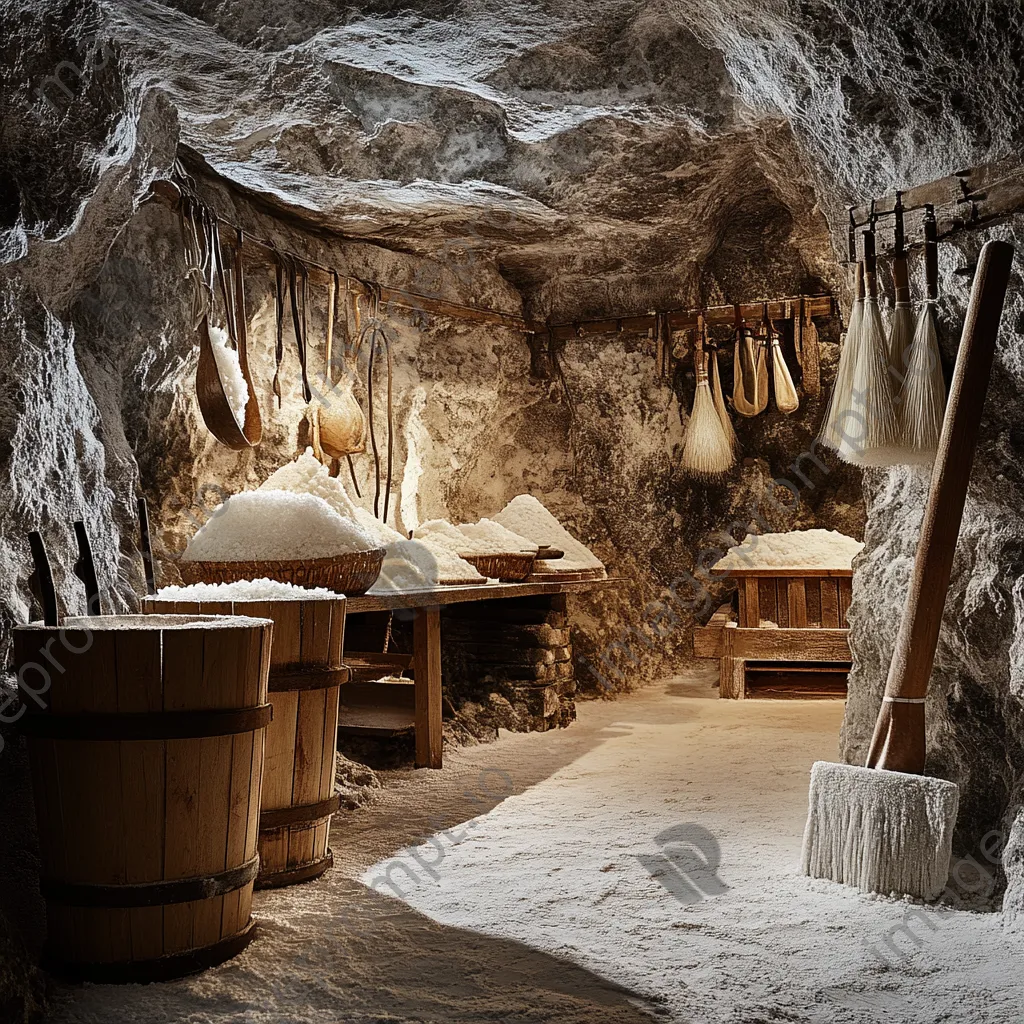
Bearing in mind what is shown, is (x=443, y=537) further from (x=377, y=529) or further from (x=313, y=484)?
(x=313, y=484)

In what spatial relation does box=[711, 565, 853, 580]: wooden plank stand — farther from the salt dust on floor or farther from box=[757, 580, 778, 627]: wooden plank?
the salt dust on floor

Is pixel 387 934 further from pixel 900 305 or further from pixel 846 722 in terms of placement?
pixel 900 305

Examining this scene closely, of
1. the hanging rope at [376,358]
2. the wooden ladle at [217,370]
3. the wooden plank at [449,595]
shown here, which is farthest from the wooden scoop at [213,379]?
the hanging rope at [376,358]

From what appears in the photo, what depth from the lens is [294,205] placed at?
5.59 meters

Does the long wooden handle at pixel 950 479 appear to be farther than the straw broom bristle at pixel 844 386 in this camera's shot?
No

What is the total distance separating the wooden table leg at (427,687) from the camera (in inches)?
197

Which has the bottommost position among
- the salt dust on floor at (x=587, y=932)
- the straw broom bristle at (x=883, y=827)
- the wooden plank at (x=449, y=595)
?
the salt dust on floor at (x=587, y=932)

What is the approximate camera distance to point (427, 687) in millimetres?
5035

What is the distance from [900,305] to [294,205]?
3.41m

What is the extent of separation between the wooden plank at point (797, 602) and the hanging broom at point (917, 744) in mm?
3813

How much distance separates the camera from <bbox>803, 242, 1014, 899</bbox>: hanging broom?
2939 millimetres

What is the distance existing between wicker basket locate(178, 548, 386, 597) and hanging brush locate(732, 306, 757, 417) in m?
4.10

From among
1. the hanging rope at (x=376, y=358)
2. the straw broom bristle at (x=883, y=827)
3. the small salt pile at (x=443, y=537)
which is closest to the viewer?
the straw broom bristle at (x=883, y=827)

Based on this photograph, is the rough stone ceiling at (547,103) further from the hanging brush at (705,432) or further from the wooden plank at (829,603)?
the wooden plank at (829,603)
